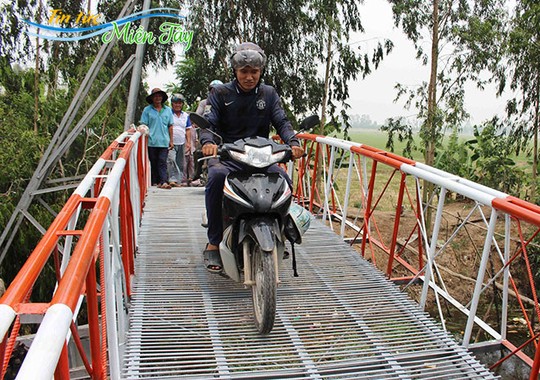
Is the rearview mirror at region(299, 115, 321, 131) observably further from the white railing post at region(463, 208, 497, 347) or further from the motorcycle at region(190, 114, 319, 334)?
the white railing post at region(463, 208, 497, 347)

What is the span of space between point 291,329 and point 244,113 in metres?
1.66

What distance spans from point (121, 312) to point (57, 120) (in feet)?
30.8

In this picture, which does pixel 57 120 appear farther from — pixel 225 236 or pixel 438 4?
pixel 225 236

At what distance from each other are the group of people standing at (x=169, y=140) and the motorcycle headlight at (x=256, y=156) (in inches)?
179

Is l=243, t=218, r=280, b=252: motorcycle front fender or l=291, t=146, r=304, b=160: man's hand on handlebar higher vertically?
l=291, t=146, r=304, b=160: man's hand on handlebar

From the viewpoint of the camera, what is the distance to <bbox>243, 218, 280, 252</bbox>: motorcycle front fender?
316 cm

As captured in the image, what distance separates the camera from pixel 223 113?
4070 mm

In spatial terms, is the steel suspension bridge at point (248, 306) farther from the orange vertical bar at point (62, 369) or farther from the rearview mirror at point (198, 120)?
the rearview mirror at point (198, 120)

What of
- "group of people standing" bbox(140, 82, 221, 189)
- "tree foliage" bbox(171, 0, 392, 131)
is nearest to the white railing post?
"group of people standing" bbox(140, 82, 221, 189)

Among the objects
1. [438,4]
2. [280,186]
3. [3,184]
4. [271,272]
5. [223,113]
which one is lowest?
[3,184]

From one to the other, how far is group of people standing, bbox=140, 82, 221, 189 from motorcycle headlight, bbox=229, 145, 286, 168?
455 cm

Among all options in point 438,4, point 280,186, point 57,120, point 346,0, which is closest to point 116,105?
point 57,120

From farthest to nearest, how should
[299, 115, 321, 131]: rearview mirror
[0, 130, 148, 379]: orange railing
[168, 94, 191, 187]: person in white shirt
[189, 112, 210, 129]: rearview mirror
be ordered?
[168, 94, 191, 187]: person in white shirt, [299, 115, 321, 131]: rearview mirror, [189, 112, 210, 129]: rearview mirror, [0, 130, 148, 379]: orange railing

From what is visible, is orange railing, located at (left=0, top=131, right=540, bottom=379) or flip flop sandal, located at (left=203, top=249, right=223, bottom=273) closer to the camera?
orange railing, located at (left=0, top=131, right=540, bottom=379)
